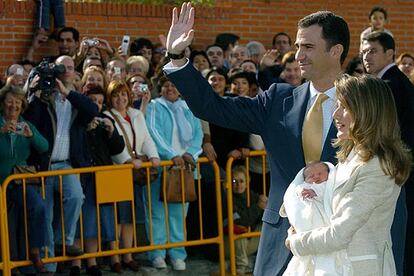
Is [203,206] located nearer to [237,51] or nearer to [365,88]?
[237,51]

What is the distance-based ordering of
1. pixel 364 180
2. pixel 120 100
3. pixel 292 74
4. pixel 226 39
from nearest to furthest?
pixel 364 180 → pixel 120 100 → pixel 292 74 → pixel 226 39

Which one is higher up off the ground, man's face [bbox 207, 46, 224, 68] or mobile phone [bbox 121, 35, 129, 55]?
mobile phone [bbox 121, 35, 129, 55]

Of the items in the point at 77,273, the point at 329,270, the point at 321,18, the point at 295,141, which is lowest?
the point at 77,273

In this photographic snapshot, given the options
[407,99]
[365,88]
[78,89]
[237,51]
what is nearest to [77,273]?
[78,89]

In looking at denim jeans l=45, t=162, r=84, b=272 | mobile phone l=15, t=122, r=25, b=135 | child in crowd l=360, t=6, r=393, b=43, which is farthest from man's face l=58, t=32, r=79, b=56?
child in crowd l=360, t=6, r=393, b=43

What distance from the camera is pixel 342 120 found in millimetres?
4855

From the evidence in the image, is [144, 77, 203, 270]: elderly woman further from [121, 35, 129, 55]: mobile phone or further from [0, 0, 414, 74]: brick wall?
[0, 0, 414, 74]: brick wall

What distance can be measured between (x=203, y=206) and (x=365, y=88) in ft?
18.2

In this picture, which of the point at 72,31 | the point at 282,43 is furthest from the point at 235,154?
the point at 282,43

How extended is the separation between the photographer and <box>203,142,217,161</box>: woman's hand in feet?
4.41

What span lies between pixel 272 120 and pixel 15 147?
12.9 feet

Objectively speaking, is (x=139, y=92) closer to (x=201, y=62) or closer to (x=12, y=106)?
(x=12, y=106)

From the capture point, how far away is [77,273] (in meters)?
9.30

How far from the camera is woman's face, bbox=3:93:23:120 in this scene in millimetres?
8781
